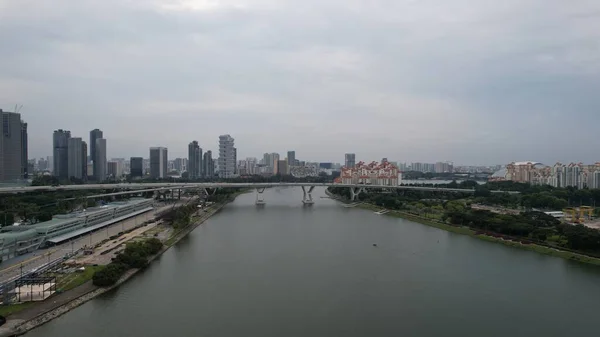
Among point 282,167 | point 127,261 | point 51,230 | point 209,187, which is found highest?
point 282,167

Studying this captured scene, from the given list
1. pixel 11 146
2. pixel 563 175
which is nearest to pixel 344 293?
pixel 563 175

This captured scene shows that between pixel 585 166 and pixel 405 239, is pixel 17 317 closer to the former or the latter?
pixel 405 239

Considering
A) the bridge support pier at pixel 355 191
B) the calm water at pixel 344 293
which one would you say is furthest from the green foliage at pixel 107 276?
the bridge support pier at pixel 355 191

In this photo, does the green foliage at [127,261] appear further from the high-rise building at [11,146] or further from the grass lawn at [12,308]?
the high-rise building at [11,146]

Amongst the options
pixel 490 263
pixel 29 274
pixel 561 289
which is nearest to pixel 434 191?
pixel 490 263

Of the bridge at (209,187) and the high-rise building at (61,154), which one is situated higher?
the high-rise building at (61,154)

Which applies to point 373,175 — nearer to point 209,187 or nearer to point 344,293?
point 209,187
